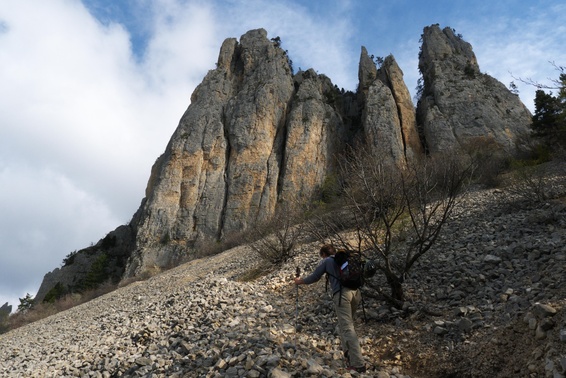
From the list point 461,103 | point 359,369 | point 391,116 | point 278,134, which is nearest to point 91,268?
point 278,134

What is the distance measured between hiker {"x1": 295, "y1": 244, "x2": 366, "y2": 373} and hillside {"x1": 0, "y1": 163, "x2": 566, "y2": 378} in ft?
0.86

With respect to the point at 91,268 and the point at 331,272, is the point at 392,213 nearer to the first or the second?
the point at 331,272

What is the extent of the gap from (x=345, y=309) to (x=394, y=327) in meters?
1.49

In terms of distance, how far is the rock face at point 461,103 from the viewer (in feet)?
121

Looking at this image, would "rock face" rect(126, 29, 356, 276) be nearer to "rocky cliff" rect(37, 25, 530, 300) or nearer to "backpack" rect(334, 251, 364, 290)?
"rocky cliff" rect(37, 25, 530, 300)

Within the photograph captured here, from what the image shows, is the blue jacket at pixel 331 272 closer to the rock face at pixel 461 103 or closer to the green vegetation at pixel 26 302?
the rock face at pixel 461 103

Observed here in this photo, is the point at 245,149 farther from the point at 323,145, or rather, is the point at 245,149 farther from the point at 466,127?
the point at 466,127

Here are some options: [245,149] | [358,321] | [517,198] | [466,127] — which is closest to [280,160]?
[245,149]

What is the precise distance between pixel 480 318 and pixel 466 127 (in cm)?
3586

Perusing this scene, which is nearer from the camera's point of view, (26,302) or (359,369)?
(359,369)

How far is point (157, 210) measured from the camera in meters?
39.8

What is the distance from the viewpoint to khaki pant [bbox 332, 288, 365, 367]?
5641 mm

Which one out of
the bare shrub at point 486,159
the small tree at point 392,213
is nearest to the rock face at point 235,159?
the bare shrub at point 486,159

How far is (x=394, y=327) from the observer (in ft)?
22.7
